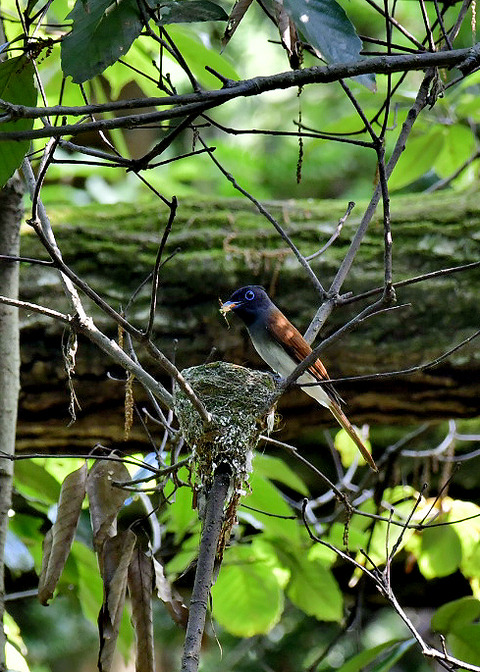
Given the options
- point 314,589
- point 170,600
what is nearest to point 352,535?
point 314,589

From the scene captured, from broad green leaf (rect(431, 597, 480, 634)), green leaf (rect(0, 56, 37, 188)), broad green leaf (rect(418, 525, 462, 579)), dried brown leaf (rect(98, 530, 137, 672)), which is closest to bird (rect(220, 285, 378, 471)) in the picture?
broad green leaf (rect(418, 525, 462, 579))

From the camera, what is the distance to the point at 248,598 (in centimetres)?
392

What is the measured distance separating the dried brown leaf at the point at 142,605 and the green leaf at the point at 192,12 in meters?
1.29

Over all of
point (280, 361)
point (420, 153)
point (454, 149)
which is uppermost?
point (454, 149)

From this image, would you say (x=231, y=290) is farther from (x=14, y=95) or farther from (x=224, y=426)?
(x=14, y=95)

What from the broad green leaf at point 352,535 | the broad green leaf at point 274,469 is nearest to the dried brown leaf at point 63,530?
the broad green leaf at point 274,469

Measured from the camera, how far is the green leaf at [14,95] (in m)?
1.71

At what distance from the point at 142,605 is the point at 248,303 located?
1.73 metres

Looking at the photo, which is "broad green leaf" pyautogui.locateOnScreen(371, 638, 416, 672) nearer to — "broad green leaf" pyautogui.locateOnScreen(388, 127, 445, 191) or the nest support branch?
the nest support branch

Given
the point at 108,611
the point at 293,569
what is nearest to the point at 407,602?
the point at 293,569

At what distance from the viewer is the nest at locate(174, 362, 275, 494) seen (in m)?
2.28

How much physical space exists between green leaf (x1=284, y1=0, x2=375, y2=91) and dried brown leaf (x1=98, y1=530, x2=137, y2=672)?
47.8 inches

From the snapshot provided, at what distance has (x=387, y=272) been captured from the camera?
1.82 metres

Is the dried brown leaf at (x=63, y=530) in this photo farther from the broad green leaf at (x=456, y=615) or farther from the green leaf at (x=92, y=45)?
the broad green leaf at (x=456, y=615)
